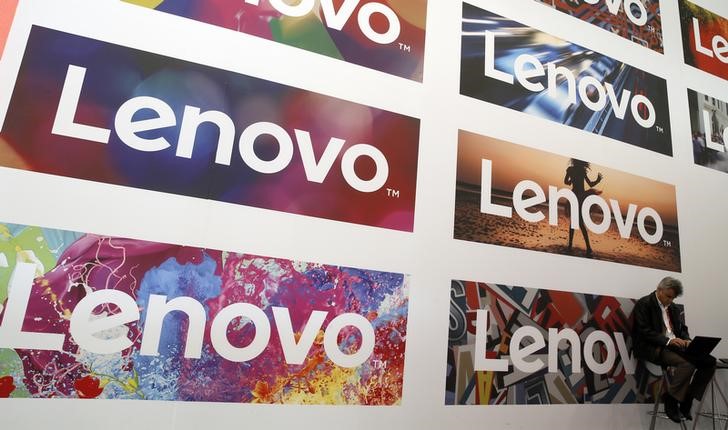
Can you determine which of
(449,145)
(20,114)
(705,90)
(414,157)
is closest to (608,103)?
(705,90)

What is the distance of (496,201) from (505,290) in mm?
590

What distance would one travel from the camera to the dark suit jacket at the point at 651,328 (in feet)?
11.3

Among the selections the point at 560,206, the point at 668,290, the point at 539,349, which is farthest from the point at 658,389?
the point at 560,206

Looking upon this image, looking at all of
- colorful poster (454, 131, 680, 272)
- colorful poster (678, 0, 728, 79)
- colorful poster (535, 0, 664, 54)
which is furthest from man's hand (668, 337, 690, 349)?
colorful poster (678, 0, 728, 79)

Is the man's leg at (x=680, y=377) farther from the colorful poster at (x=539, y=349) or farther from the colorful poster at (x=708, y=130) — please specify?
the colorful poster at (x=708, y=130)

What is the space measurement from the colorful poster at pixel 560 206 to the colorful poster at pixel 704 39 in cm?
150

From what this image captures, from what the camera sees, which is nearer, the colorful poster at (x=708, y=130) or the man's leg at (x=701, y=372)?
the man's leg at (x=701, y=372)

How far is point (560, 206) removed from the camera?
3.60 metres

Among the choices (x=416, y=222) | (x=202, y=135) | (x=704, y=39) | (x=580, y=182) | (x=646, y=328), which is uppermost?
(x=704, y=39)

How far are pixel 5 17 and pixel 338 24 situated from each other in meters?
1.77

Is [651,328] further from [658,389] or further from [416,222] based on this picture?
[416,222]

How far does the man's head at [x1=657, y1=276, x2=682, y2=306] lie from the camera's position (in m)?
3.48

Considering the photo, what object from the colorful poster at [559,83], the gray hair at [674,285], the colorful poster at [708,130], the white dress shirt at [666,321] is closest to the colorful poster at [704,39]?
the colorful poster at [708,130]

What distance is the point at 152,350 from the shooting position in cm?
240
